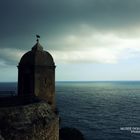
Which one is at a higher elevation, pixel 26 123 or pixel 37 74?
pixel 37 74

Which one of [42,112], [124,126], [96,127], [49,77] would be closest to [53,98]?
[49,77]

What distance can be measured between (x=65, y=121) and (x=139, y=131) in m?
18.9

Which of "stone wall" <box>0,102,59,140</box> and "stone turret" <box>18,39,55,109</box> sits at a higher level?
"stone turret" <box>18,39,55,109</box>

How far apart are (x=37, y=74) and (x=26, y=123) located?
40.1ft

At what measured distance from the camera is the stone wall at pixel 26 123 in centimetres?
1734

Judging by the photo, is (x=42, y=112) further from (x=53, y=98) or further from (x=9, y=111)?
(x=53, y=98)

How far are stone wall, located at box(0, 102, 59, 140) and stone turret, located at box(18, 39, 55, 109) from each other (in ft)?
27.8

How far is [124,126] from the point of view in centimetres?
5650

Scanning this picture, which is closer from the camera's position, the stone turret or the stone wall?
the stone wall

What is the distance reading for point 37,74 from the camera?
98.4 ft

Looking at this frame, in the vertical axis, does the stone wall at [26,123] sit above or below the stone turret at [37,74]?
below

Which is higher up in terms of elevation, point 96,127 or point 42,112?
point 42,112

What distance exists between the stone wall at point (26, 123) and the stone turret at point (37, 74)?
27.8ft

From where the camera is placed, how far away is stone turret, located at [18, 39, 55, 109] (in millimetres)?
29750
